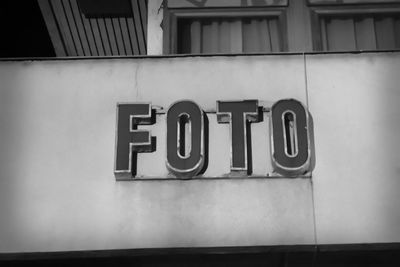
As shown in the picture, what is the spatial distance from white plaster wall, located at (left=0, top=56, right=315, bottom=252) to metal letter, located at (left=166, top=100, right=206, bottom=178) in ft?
0.45

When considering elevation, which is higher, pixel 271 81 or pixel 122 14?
pixel 122 14

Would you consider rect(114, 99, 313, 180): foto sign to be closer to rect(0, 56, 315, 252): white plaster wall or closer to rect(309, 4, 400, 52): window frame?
rect(0, 56, 315, 252): white plaster wall

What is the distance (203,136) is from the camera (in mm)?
7102

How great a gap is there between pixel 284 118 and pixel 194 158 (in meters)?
0.95

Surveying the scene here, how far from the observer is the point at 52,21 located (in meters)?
10.4

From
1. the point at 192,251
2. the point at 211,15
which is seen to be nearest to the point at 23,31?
the point at 211,15

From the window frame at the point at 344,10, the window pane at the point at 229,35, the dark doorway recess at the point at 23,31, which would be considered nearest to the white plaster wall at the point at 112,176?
the window pane at the point at 229,35

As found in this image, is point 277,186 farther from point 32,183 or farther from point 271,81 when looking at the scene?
point 32,183

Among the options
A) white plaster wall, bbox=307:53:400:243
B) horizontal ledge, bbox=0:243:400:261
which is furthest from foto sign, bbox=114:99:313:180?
horizontal ledge, bbox=0:243:400:261

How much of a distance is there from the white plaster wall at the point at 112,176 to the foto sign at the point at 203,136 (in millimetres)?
125

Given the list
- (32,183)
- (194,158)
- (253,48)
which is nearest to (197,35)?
(253,48)

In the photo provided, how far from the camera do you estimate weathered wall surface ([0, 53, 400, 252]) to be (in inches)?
269

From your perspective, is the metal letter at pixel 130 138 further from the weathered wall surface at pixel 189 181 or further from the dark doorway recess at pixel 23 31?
the dark doorway recess at pixel 23 31

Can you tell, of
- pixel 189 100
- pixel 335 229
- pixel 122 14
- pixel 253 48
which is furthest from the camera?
pixel 122 14
